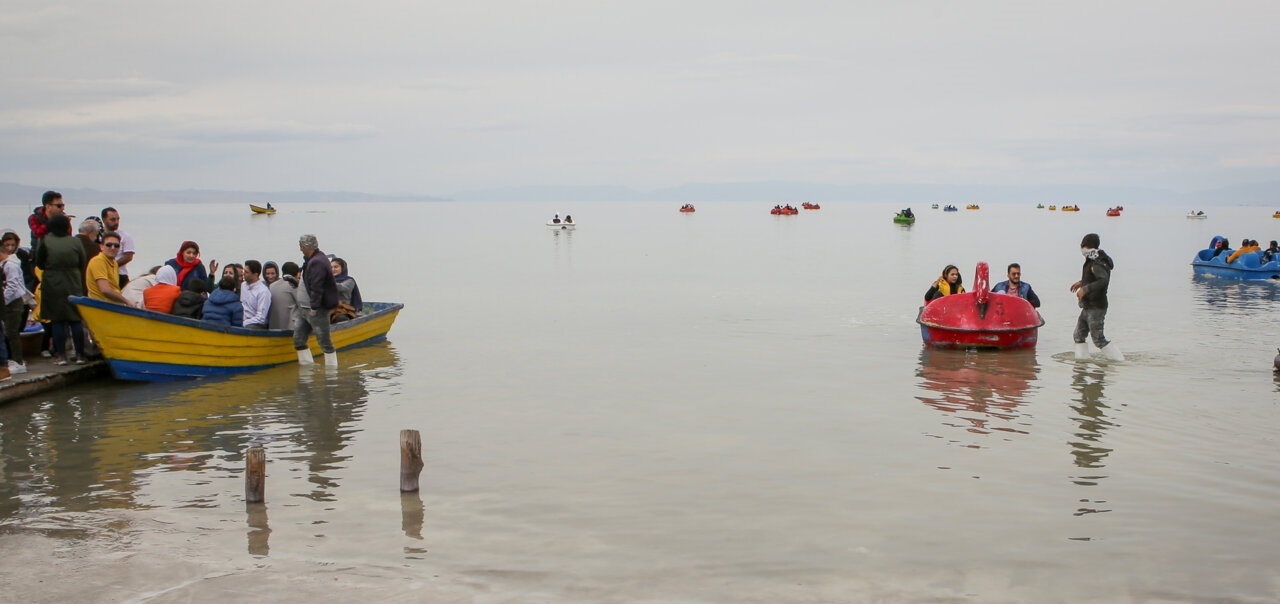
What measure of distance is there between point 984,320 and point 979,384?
2658 millimetres

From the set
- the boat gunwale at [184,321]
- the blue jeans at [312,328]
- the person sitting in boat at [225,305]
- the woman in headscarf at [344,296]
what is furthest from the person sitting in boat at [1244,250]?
the person sitting in boat at [225,305]

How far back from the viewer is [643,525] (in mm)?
9156

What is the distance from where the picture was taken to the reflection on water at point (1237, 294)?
2809 cm

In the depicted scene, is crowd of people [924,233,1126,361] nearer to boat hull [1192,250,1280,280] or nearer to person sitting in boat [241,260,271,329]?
person sitting in boat [241,260,271,329]

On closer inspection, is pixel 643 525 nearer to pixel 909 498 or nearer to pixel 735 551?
pixel 735 551

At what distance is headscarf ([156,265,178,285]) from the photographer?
53.4 ft

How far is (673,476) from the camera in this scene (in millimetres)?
10805

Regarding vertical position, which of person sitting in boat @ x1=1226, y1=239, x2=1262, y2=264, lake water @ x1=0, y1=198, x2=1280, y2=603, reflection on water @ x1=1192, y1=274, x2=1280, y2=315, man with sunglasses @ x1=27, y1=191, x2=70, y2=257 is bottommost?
lake water @ x1=0, y1=198, x2=1280, y2=603

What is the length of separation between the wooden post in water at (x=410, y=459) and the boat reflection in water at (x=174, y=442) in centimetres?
73

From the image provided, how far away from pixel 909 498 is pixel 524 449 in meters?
4.38

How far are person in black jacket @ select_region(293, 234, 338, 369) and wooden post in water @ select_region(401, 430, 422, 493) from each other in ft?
23.4

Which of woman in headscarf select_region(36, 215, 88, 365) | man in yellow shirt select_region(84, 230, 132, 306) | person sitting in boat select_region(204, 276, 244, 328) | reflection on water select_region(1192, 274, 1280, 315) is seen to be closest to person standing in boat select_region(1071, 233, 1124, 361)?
reflection on water select_region(1192, 274, 1280, 315)

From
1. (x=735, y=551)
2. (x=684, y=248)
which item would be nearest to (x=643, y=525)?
(x=735, y=551)

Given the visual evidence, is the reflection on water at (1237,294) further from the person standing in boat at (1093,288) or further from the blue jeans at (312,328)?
the blue jeans at (312,328)
